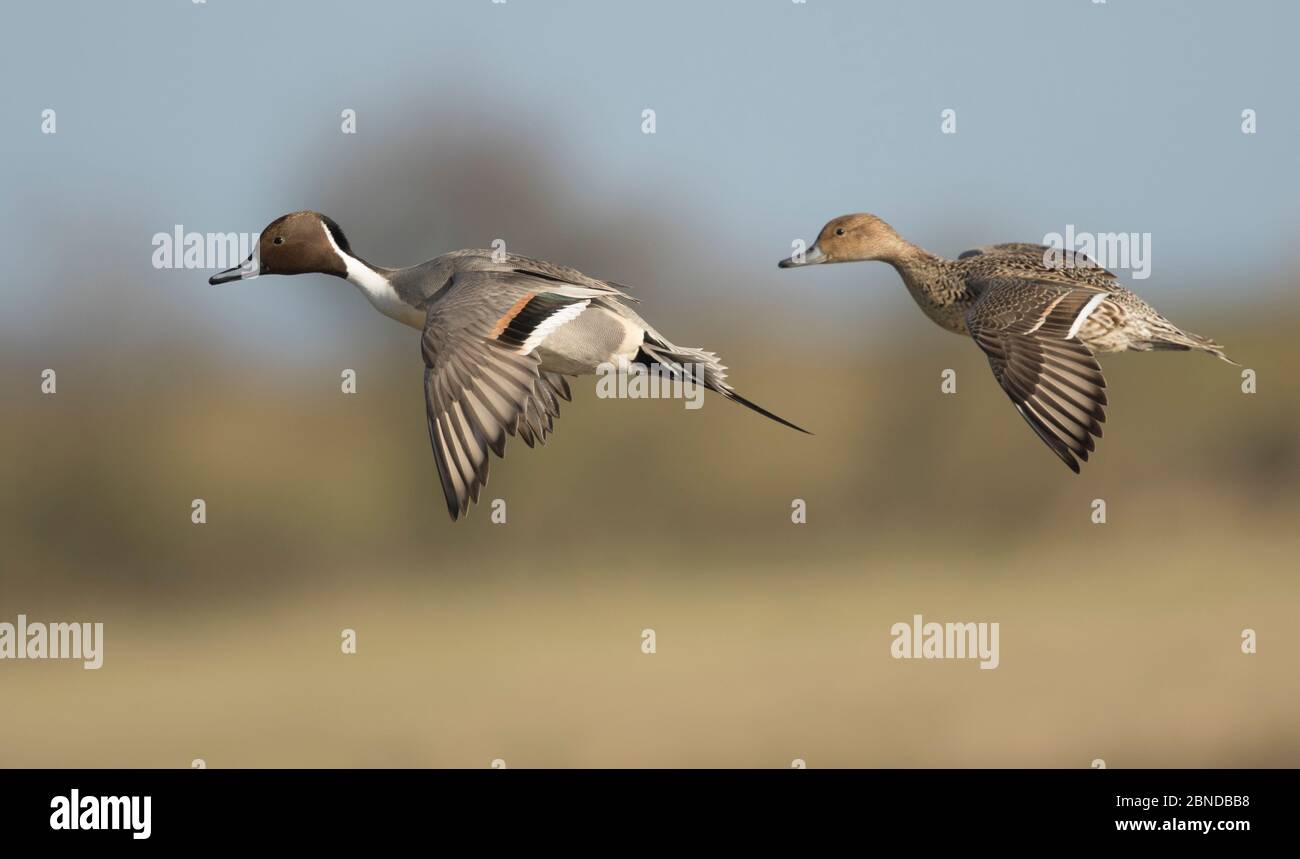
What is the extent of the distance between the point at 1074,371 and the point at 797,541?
67.0 feet

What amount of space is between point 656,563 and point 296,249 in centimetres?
1953

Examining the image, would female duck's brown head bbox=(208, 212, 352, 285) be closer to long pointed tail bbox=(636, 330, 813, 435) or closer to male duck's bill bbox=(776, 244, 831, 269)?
long pointed tail bbox=(636, 330, 813, 435)

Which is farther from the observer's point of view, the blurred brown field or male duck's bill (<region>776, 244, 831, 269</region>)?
the blurred brown field

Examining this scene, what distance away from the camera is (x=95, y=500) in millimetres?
21422

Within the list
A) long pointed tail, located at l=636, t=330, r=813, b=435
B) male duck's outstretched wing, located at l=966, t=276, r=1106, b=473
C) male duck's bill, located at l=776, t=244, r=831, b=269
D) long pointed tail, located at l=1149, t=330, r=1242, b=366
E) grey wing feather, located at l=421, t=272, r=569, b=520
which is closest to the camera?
grey wing feather, located at l=421, t=272, r=569, b=520

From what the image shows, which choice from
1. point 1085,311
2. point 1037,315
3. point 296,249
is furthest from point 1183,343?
point 296,249

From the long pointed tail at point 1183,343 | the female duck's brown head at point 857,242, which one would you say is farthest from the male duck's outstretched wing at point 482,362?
the long pointed tail at point 1183,343

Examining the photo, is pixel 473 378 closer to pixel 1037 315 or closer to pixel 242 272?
pixel 242 272

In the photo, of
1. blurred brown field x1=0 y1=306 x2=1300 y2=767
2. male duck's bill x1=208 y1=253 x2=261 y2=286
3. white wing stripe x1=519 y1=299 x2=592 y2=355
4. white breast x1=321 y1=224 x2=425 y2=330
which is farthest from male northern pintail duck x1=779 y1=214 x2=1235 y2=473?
blurred brown field x1=0 y1=306 x2=1300 y2=767

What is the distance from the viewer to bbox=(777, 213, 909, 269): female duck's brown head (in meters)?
6.07

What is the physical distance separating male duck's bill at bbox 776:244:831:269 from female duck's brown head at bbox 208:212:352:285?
4.60ft

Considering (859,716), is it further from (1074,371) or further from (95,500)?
(1074,371)

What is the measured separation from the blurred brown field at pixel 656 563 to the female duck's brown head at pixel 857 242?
12.8m

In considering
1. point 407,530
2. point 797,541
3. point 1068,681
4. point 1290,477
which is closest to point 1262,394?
point 1290,477
